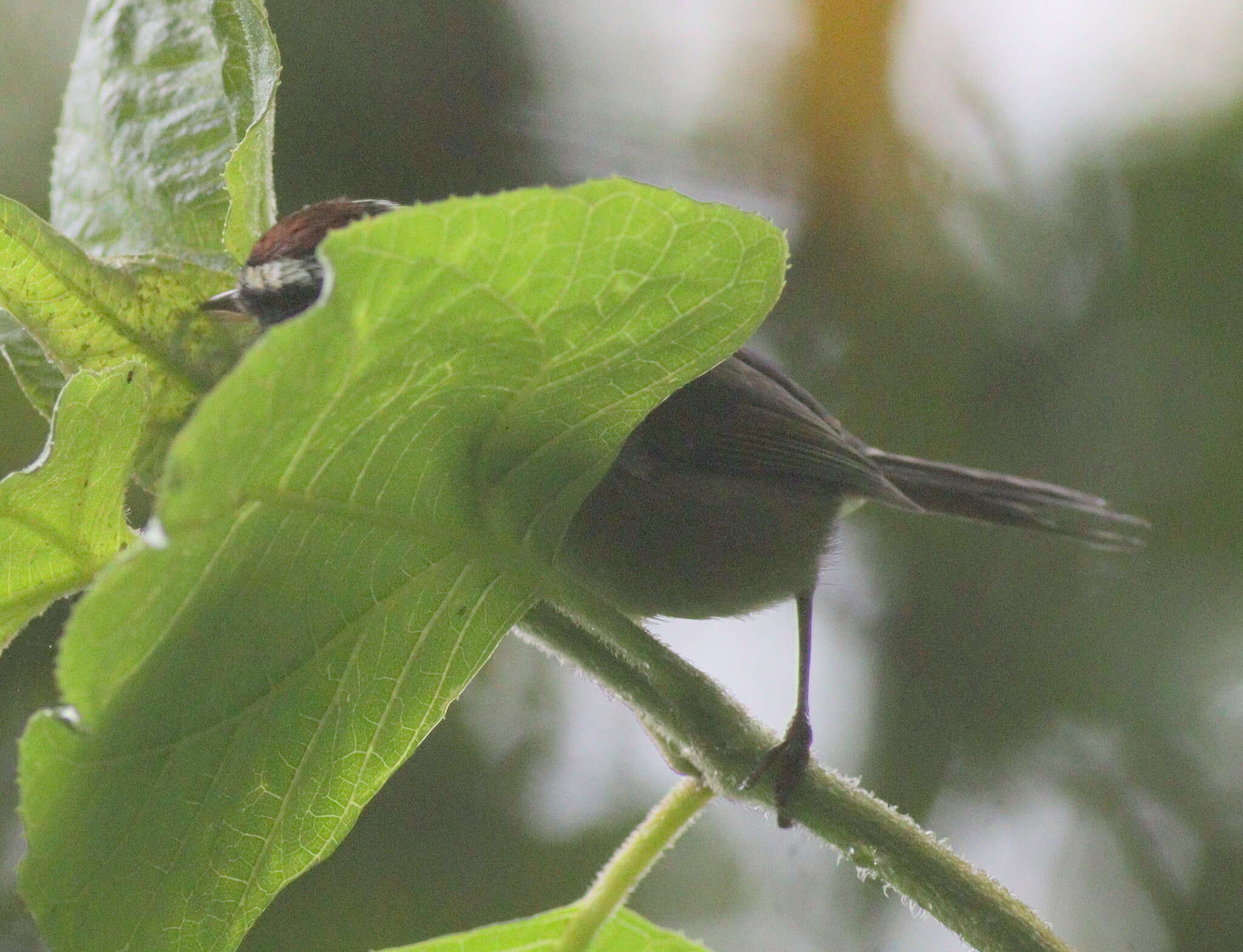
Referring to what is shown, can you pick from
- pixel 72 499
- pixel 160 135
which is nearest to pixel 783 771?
pixel 72 499

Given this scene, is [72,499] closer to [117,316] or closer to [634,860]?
[117,316]

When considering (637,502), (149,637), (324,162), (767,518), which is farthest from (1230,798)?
(149,637)

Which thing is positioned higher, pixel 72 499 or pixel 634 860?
pixel 72 499

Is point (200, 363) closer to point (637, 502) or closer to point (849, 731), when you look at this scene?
point (637, 502)

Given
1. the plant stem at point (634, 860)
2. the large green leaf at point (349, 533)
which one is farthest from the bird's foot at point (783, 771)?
the large green leaf at point (349, 533)

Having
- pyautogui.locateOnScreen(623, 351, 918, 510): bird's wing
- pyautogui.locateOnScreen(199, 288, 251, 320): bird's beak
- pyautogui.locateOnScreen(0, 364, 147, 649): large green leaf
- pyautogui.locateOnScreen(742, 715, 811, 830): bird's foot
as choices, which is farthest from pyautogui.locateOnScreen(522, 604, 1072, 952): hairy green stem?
pyautogui.locateOnScreen(623, 351, 918, 510): bird's wing
